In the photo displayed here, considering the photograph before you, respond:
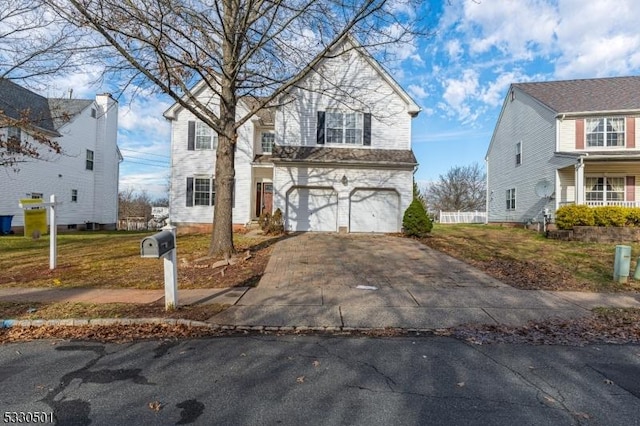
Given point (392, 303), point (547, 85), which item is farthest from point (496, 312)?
point (547, 85)

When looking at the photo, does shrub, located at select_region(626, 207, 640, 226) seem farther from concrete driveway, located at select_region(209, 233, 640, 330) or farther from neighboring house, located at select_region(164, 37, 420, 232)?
concrete driveway, located at select_region(209, 233, 640, 330)

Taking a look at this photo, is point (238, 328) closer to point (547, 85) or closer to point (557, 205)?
point (557, 205)

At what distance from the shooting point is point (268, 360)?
3.98m

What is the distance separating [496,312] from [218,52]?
31.9 ft

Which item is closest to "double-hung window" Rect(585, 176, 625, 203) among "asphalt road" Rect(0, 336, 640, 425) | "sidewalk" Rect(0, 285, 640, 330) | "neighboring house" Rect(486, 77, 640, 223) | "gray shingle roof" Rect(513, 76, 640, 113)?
"neighboring house" Rect(486, 77, 640, 223)

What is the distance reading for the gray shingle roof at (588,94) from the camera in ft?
61.5

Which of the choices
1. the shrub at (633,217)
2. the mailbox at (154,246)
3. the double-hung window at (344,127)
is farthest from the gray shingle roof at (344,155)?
the mailbox at (154,246)

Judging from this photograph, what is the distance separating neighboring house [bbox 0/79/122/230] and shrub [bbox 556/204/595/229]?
22278 millimetres

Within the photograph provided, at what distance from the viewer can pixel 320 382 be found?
3.48m

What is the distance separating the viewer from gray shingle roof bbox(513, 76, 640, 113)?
18734mm

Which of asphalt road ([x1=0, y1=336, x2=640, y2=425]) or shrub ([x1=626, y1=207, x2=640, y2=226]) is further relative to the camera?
shrub ([x1=626, y1=207, x2=640, y2=226])

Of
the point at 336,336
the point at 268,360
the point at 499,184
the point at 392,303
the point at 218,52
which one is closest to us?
the point at 268,360

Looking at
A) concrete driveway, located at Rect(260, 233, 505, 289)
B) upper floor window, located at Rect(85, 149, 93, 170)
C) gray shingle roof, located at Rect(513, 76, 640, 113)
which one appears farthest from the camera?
upper floor window, located at Rect(85, 149, 93, 170)

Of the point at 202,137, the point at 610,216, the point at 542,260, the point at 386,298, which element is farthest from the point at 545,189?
the point at 202,137
